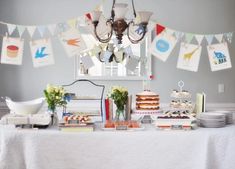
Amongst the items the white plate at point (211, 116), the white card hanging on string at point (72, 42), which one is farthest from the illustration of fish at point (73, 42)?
the white plate at point (211, 116)

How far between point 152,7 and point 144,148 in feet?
8.14

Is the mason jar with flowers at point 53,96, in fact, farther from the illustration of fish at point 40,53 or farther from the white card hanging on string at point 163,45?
the white card hanging on string at point 163,45

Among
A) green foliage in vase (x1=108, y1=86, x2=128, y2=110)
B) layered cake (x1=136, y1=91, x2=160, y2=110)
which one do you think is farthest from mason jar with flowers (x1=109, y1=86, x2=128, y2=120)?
layered cake (x1=136, y1=91, x2=160, y2=110)

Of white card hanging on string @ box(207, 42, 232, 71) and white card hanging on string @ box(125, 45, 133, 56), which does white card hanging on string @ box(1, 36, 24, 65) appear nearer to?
white card hanging on string @ box(125, 45, 133, 56)

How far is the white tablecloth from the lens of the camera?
2.67 metres

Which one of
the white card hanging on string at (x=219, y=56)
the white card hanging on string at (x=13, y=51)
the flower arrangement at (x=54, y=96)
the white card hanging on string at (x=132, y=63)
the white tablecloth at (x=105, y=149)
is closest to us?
the white tablecloth at (x=105, y=149)

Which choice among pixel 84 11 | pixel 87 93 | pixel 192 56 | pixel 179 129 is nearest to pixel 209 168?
pixel 179 129

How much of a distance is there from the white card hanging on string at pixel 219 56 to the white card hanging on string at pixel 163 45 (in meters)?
0.48

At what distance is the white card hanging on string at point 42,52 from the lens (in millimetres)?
4270

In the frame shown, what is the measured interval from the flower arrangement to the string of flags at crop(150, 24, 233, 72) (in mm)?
1745

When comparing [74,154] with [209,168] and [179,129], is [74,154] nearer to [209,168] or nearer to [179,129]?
[179,129]

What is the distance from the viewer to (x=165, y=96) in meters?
4.76

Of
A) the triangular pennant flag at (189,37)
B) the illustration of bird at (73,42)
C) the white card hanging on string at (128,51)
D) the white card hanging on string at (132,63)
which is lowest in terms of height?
the white card hanging on string at (132,63)

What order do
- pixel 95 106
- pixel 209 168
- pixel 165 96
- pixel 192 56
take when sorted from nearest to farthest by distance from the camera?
pixel 209 168 → pixel 95 106 → pixel 192 56 → pixel 165 96
